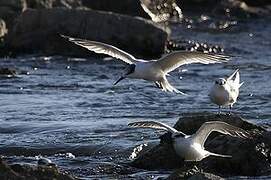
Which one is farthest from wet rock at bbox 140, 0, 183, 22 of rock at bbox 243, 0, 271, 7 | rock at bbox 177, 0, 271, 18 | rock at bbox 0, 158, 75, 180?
rock at bbox 0, 158, 75, 180

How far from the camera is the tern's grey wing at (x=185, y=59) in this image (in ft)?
35.8

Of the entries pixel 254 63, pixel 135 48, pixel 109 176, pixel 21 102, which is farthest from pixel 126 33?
pixel 109 176

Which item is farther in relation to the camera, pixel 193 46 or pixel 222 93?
pixel 193 46

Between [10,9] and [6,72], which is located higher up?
[10,9]

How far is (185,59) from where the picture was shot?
11398 millimetres

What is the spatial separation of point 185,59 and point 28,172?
407 cm

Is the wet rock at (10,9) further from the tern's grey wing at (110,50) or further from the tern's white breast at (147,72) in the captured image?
the tern's white breast at (147,72)

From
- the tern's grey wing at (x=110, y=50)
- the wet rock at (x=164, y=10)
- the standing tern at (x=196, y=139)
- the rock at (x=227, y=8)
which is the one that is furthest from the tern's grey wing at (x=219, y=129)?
the rock at (x=227, y=8)

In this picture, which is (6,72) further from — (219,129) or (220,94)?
(219,129)

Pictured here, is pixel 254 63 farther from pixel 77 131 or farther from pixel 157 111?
pixel 77 131

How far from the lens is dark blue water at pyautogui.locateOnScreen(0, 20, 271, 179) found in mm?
10992

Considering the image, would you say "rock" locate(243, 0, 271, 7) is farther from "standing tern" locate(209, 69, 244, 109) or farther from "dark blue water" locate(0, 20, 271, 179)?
"standing tern" locate(209, 69, 244, 109)

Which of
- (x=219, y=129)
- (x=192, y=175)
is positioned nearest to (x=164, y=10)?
(x=219, y=129)

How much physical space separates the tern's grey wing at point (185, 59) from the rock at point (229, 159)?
0.95 meters
